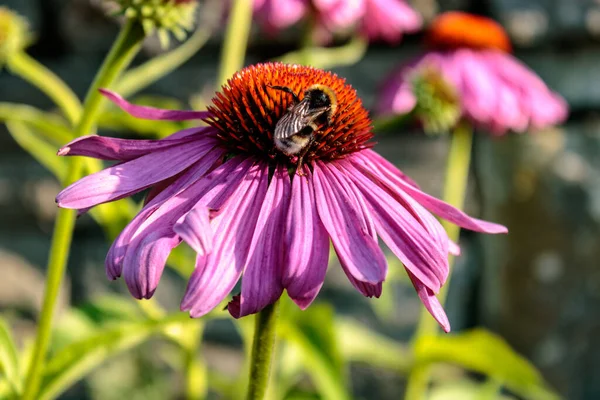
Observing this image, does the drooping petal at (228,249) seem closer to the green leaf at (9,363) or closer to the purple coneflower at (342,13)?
the green leaf at (9,363)

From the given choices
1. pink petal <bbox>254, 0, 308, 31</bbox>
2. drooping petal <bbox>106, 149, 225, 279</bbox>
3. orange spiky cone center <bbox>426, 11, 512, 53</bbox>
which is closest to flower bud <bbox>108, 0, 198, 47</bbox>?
drooping petal <bbox>106, 149, 225, 279</bbox>

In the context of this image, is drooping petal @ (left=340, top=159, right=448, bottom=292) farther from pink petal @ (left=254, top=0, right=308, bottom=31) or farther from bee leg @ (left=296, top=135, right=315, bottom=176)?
pink petal @ (left=254, top=0, right=308, bottom=31)

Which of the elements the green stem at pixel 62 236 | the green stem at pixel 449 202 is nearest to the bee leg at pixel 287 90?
the green stem at pixel 62 236

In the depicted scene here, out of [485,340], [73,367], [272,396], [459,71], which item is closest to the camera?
[73,367]

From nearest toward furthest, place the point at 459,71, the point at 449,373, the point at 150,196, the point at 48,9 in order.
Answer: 1. the point at 150,196
2. the point at 459,71
3. the point at 48,9
4. the point at 449,373

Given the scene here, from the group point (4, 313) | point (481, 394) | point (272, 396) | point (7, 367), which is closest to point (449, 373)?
point (481, 394)

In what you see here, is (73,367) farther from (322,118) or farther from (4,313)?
(4,313)

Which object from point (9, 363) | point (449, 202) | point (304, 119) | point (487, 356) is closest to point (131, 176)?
point (304, 119)
